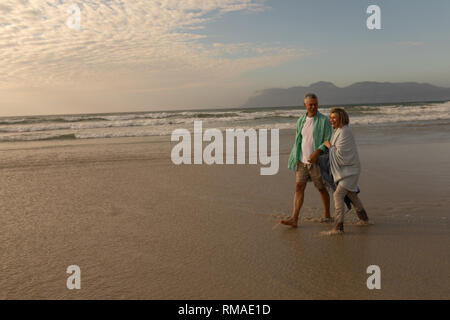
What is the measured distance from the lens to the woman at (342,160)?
410 centimetres

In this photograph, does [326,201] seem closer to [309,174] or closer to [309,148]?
[309,174]

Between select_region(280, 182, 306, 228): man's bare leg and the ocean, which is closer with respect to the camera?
select_region(280, 182, 306, 228): man's bare leg

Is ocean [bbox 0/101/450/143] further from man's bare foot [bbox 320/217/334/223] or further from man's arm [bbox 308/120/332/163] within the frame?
man's arm [bbox 308/120/332/163]

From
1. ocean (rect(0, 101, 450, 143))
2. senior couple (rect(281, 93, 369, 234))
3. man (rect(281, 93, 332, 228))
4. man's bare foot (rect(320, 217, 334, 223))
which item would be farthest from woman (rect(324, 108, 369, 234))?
ocean (rect(0, 101, 450, 143))

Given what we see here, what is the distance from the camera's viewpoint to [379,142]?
40.9 ft

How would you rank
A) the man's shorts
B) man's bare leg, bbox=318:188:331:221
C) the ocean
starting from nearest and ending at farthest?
the man's shorts, man's bare leg, bbox=318:188:331:221, the ocean

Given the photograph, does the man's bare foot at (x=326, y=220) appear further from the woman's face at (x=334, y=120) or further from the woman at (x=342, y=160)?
the woman's face at (x=334, y=120)

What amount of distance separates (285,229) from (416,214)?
6.68 ft

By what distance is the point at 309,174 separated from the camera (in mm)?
4504

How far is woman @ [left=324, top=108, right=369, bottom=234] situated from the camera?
4.10m

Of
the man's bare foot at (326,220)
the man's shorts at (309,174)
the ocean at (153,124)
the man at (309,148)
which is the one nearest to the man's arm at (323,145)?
the man at (309,148)

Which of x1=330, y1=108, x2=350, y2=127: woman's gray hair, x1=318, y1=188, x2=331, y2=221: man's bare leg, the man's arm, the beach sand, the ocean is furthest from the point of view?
the ocean

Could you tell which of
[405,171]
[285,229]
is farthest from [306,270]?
[405,171]

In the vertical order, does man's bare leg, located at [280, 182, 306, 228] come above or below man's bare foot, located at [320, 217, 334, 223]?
above
